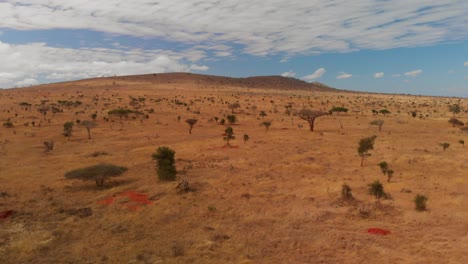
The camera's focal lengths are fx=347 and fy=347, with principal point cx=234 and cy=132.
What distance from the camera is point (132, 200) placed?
18.8 meters

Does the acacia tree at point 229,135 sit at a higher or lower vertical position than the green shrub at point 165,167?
higher

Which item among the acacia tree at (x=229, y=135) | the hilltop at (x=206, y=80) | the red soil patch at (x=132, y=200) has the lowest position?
the red soil patch at (x=132, y=200)

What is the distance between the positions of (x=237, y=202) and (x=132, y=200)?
5690 mm

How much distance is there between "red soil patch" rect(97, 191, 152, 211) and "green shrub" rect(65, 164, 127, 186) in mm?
1992

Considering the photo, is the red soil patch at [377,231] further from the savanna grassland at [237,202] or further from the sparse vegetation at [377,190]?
the sparse vegetation at [377,190]

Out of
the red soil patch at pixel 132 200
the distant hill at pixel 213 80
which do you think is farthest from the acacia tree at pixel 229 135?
the distant hill at pixel 213 80

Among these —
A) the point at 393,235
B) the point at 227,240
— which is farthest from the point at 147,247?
the point at 393,235

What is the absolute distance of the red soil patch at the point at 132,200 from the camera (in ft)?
58.9

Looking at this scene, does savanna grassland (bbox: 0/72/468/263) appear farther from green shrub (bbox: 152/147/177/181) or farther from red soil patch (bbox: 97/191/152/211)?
green shrub (bbox: 152/147/177/181)

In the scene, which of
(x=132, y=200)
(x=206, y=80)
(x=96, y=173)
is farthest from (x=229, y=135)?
(x=206, y=80)

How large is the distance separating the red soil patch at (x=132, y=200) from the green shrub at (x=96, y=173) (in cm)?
199

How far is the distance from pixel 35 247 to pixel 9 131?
107 ft

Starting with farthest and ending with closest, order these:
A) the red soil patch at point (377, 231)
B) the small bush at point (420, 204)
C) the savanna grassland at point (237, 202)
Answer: the small bush at point (420, 204) < the red soil patch at point (377, 231) < the savanna grassland at point (237, 202)

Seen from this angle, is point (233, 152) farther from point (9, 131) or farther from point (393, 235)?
point (9, 131)
